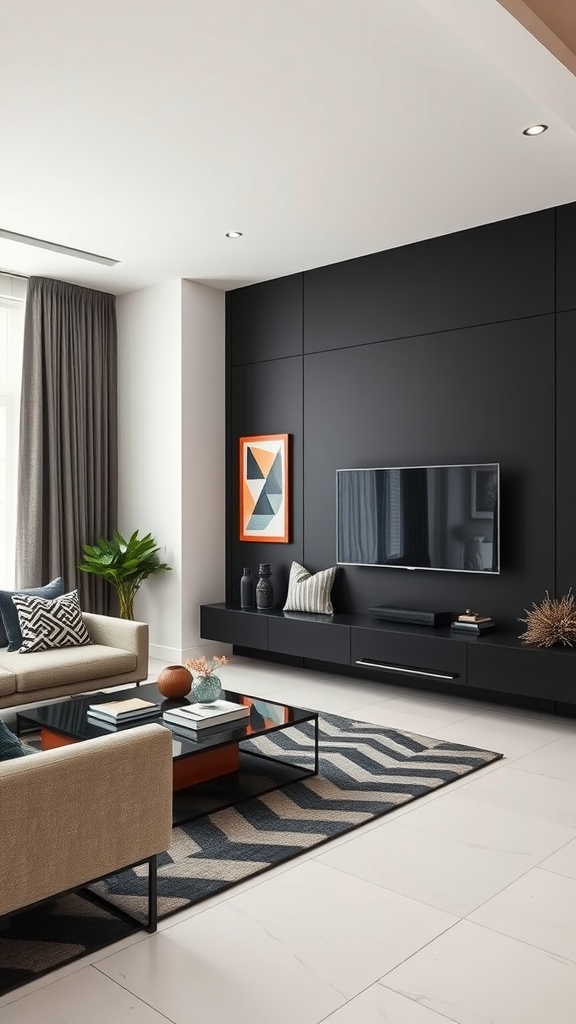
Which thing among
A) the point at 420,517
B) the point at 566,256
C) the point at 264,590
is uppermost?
the point at 566,256

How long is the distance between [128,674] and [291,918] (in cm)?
240

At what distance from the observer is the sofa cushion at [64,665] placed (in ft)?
13.1

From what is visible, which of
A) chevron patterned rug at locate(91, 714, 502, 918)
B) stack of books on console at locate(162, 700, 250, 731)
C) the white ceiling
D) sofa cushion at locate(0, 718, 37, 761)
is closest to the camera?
sofa cushion at locate(0, 718, 37, 761)

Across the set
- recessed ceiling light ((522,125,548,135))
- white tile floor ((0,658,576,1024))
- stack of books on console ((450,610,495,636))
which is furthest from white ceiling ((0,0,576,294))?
white tile floor ((0,658,576,1024))

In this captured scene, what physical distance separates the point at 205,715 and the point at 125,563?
274cm

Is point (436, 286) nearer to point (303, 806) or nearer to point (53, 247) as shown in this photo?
point (53, 247)

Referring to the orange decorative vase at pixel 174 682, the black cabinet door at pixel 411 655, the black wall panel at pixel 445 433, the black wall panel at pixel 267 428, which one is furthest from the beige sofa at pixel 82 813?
the black wall panel at pixel 267 428

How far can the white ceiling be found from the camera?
271 centimetres

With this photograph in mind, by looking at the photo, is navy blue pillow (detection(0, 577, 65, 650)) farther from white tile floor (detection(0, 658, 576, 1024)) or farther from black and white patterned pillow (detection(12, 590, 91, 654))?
white tile floor (detection(0, 658, 576, 1024))

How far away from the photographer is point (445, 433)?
4824 millimetres

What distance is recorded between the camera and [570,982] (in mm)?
1919

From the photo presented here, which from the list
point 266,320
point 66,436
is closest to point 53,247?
point 66,436

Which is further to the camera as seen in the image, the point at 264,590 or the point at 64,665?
the point at 264,590

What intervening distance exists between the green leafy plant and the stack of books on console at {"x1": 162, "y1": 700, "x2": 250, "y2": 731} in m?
2.54
